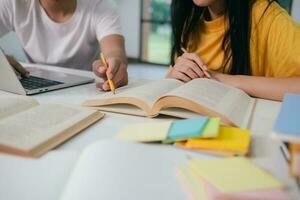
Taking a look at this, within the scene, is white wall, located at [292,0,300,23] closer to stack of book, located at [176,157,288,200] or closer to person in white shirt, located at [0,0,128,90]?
person in white shirt, located at [0,0,128,90]

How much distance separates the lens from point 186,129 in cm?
55

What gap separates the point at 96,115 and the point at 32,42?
2.64ft

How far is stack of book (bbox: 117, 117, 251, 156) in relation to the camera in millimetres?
512

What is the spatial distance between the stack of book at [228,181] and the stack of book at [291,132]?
47 mm

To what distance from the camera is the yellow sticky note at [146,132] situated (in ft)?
1.78

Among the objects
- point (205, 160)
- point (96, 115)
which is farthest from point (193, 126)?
point (96, 115)

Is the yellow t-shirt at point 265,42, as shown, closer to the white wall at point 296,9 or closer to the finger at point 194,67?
the finger at point 194,67

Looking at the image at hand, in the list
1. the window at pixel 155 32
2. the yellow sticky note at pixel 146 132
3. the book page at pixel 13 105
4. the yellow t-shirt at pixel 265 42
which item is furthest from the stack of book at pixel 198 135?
the window at pixel 155 32

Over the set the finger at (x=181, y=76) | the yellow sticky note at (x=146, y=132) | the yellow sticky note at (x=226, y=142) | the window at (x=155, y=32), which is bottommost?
the window at (x=155, y=32)

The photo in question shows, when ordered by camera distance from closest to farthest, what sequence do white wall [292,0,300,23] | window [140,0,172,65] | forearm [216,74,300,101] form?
1. forearm [216,74,300,101]
2. white wall [292,0,300,23]
3. window [140,0,172,65]

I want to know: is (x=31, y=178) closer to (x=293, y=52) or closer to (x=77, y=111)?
(x=77, y=111)

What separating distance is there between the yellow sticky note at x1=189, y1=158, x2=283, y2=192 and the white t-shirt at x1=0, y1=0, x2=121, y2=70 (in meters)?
0.90

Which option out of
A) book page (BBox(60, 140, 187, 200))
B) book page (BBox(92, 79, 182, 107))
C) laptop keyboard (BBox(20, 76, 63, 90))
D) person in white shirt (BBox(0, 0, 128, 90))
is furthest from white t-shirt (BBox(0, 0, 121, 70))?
book page (BBox(60, 140, 187, 200))

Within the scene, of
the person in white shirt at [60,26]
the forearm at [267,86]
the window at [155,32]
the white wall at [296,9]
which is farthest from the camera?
the window at [155,32]
